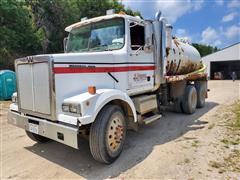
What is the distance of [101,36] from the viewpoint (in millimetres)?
4371

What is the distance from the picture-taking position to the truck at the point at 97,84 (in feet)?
10.5

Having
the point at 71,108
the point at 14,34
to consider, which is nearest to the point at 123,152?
the point at 71,108

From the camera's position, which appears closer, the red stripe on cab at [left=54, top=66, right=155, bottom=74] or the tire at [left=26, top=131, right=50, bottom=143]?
the red stripe on cab at [left=54, top=66, right=155, bottom=74]

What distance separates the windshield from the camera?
423 centimetres

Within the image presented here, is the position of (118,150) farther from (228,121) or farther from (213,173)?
(228,121)

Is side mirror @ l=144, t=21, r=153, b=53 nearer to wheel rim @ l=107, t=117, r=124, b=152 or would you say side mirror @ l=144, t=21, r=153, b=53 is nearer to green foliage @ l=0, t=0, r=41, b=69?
wheel rim @ l=107, t=117, r=124, b=152

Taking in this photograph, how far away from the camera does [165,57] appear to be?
5.43 meters

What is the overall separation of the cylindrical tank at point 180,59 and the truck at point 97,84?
24.2 inches

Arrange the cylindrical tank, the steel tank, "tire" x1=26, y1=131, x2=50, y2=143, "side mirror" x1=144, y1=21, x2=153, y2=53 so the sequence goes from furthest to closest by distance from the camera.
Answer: the cylindrical tank
the steel tank
"side mirror" x1=144, y1=21, x2=153, y2=53
"tire" x1=26, y1=131, x2=50, y2=143

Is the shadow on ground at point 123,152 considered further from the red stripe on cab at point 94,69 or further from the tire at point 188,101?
the red stripe on cab at point 94,69

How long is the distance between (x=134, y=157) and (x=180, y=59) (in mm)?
4225

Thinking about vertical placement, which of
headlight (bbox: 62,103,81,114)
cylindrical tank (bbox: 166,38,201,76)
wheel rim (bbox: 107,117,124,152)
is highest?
cylindrical tank (bbox: 166,38,201,76)

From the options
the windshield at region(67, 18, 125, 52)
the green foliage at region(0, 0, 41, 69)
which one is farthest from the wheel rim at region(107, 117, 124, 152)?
the green foliage at region(0, 0, 41, 69)

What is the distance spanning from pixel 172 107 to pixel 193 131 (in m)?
2.37
